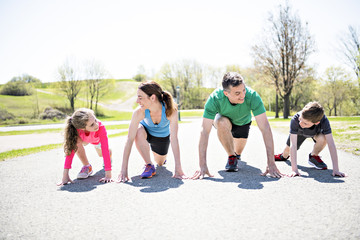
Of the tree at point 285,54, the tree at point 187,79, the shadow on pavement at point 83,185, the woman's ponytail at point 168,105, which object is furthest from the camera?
the tree at point 187,79

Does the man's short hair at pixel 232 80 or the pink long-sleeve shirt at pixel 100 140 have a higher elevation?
the man's short hair at pixel 232 80

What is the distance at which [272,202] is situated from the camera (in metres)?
2.37

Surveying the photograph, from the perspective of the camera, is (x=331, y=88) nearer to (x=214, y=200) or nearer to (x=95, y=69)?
(x=95, y=69)

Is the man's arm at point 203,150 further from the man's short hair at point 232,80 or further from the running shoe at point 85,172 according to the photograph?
the running shoe at point 85,172

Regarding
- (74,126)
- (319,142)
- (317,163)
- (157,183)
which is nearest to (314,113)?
(319,142)

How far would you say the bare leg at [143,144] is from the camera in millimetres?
3705

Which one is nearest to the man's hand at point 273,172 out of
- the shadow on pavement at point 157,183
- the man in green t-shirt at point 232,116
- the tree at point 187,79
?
the man in green t-shirt at point 232,116

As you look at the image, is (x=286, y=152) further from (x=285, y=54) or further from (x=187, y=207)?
(x=285, y=54)

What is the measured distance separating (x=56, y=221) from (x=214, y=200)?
1.51m

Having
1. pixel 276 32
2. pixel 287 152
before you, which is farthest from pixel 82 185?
pixel 276 32

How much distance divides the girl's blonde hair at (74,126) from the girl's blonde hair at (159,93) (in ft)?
2.97

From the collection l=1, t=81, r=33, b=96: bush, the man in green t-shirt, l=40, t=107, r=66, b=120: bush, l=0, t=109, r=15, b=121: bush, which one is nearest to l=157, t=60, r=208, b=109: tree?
l=40, t=107, r=66, b=120: bush

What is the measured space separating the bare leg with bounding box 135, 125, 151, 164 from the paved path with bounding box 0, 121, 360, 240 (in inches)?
13.3

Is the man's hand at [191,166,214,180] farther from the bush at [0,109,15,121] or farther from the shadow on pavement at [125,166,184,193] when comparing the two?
the bush at [0,109,15,121]
